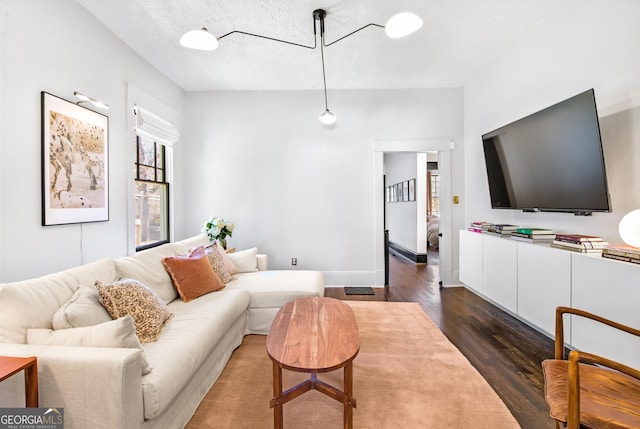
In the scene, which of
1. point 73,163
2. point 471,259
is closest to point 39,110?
point 73,163

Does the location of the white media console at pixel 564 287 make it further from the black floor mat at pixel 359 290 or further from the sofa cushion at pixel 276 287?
the sofa cushion at pixel 276 287

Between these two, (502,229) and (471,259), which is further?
(471,259)

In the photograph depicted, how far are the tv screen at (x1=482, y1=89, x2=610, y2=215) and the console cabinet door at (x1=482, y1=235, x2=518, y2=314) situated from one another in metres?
0.44

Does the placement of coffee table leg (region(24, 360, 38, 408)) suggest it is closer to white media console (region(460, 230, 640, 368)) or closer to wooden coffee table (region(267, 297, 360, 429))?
wooden coffee table (region(267, 297, 360, 429))

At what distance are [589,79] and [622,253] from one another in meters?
1.49

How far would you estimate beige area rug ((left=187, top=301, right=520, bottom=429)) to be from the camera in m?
1.57

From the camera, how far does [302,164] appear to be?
13.8 ft

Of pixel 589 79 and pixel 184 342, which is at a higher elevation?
pixel 589 79

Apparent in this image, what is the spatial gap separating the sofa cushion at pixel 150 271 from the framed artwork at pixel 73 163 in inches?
25.6

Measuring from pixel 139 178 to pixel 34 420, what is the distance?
9.15 ft

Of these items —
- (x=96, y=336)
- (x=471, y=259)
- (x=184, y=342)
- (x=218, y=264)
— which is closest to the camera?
(x=96, y=336)

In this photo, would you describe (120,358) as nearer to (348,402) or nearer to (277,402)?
(277,402)

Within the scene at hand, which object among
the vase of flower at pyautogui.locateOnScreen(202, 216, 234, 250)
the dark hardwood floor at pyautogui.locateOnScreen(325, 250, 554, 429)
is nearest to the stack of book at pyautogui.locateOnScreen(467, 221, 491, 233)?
the dark hardwood floor at pyautogui.locateOnScreen(325, 250, 554, 429)

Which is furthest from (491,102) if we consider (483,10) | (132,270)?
(132,270)
